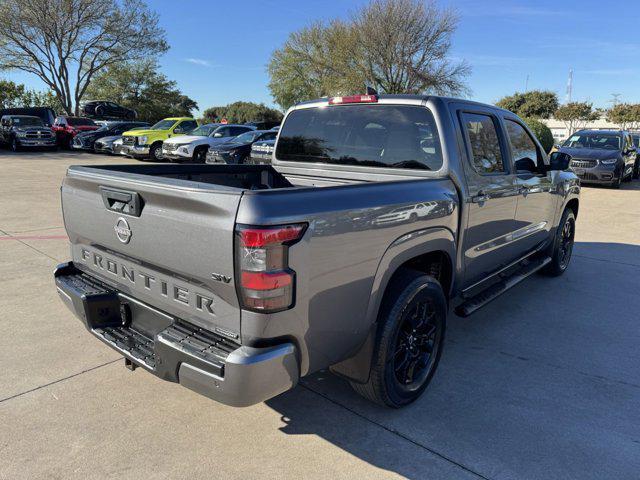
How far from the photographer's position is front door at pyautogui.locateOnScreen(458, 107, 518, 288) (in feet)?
11.4

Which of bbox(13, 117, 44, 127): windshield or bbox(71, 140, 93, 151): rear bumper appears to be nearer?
bbox(71, 140, 93, 151): rear bumper

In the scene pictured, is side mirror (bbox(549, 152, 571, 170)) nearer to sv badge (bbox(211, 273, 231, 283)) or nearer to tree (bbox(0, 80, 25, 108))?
sv badge (bbox(211, 273, 231, 283))

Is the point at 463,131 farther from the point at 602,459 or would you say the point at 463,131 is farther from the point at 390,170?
the point at 602,459

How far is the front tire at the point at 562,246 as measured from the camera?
552cm

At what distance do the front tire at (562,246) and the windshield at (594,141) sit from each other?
10780 mm

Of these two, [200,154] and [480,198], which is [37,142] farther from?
[480,198]

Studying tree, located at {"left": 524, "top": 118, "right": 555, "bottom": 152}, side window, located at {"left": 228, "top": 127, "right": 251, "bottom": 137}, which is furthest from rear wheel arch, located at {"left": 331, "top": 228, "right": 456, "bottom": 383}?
tree, located at {"left": 524, "top": 118, "right": 555, "bottom": 152}

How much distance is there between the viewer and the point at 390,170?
352cm

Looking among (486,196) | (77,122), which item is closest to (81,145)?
(77,122)

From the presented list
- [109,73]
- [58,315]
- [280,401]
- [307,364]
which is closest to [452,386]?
[280,401]

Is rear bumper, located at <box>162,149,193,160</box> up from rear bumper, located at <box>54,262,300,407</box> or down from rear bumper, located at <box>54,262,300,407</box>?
up

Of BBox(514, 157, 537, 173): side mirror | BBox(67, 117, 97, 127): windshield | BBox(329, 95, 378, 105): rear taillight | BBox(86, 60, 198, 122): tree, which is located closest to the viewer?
BBox(329, 95, 378, 105): rear taillight

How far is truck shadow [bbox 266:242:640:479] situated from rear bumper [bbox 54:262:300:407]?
82cm

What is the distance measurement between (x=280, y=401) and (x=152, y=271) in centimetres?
121
